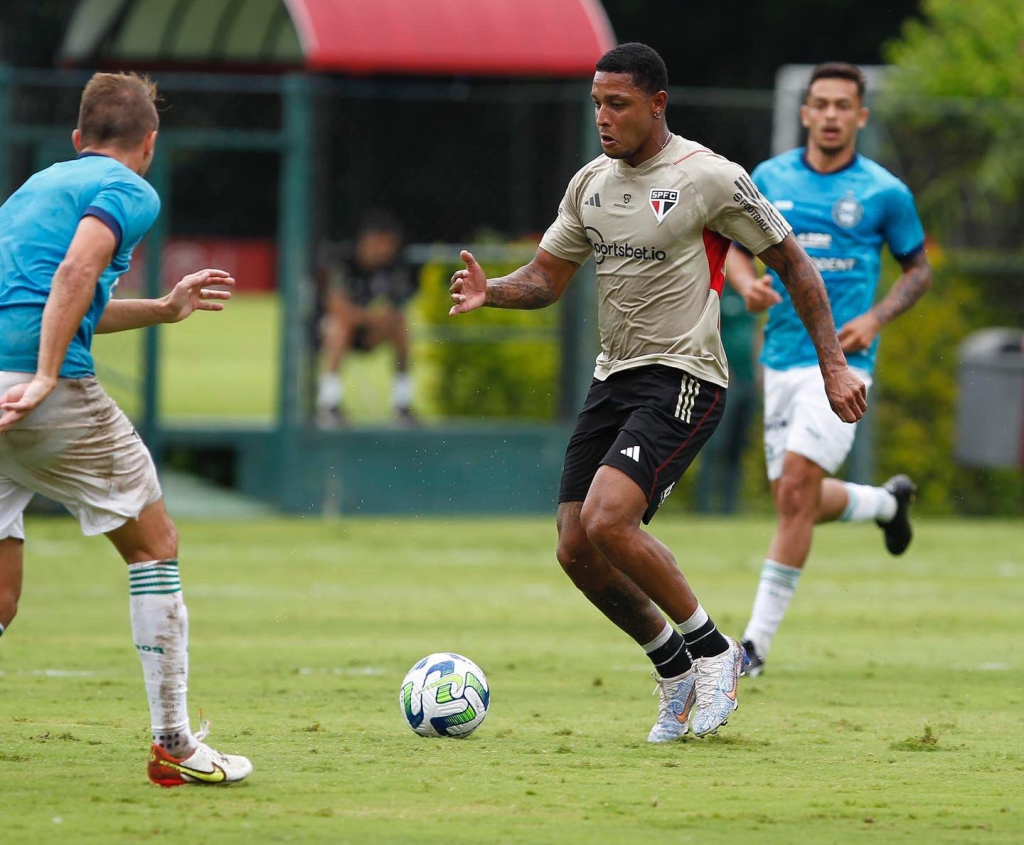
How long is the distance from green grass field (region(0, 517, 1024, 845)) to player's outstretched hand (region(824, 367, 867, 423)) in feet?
3.78

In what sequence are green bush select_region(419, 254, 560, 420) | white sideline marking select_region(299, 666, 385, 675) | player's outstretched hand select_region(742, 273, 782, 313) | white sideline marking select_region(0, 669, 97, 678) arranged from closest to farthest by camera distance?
white sideline marking select_region(0, 669, 97, 678), player's outstretched hand select_region(742, 273, 782, 313), white sideline marking select_region(299, 666, 385, 675), green bush select_region(419, 254, 560, 420)

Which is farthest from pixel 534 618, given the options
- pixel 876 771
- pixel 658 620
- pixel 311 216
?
pixel 311 216

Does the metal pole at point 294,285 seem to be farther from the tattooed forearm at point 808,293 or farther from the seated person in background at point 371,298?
the tattooed forearm at point 808,293

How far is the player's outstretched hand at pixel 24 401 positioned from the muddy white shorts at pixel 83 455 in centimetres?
11

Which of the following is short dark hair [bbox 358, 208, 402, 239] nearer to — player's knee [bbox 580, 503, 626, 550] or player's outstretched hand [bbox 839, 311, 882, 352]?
player's outstretched hand [bbox 839, 311, 882, 352]

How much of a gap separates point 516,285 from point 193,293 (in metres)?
1.42

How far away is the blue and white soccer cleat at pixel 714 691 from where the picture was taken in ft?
21.7

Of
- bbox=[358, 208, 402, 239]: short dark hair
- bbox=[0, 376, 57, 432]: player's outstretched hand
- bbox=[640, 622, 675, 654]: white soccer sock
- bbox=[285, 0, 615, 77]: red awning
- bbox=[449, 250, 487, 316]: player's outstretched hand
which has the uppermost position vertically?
bbox=[285, 0, 615, 77]: red awning

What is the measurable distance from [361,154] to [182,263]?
59.4 feet

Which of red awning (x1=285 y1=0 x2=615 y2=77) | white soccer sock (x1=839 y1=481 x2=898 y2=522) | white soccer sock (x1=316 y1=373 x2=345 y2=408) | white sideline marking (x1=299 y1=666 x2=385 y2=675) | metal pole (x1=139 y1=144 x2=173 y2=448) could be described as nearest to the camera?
white sideline marking (x1=299 y1=666 x2=385 y2=675)

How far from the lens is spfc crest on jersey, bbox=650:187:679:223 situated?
6633mm


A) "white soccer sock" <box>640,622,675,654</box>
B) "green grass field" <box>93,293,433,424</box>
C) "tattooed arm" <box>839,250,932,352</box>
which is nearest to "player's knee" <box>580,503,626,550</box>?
"white soccer sock" <box>640,622,675,654</box>

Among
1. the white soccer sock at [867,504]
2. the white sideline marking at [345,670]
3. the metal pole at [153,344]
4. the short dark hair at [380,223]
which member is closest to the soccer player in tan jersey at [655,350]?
the white sideline marking at [345,670]

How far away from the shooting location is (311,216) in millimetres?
16344
